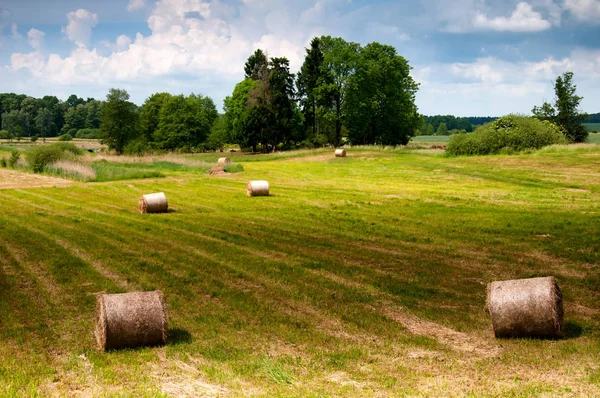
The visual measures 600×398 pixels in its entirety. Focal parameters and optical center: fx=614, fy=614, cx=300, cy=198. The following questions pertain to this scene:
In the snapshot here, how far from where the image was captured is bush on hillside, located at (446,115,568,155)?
55.1m

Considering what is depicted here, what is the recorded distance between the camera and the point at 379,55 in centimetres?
8319

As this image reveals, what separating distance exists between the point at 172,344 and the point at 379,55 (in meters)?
77.7

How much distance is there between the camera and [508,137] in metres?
55.3

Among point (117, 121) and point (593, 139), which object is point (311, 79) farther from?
point (593, 139)

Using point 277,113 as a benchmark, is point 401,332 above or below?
below

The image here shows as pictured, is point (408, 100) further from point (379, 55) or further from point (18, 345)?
point (18, 345)

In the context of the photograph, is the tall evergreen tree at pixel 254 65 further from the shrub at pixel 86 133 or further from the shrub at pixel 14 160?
the shrub at pixel 86 133

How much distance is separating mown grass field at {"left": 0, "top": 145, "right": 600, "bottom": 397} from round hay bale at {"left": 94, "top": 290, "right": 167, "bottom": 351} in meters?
0.23

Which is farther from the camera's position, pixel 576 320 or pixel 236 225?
pixel 236 225

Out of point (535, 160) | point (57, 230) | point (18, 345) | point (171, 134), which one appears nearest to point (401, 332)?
point (18, 345)

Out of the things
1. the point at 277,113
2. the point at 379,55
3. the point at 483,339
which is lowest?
the point at 483,339

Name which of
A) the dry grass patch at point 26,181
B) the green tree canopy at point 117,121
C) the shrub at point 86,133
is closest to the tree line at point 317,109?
the green tree canopy at point 117,121

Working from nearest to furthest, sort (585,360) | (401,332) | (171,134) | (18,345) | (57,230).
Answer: (585,360), (18,345), (401,332), (57,230), (171,134)

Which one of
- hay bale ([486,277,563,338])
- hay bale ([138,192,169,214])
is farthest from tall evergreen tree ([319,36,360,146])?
hay bale ([486,277,563,338])
